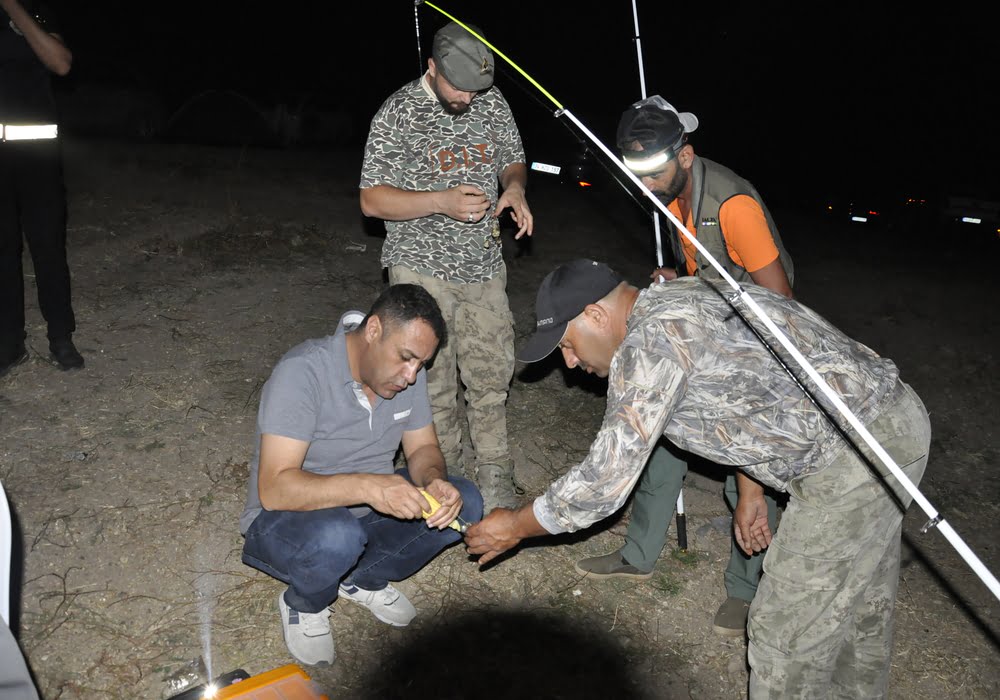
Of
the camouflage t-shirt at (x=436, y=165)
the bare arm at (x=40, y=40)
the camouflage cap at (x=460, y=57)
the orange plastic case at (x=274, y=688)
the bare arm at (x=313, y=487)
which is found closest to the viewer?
the orange plastic case at (x=274, y=688)

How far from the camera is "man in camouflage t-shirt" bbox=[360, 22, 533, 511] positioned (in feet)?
12.6

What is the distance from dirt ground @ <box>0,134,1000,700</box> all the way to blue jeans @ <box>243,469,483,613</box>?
0.34 metres

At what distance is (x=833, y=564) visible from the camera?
8.80ft

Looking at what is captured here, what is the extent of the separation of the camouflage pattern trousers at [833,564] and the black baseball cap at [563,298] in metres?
0.96

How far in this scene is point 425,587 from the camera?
154 inches

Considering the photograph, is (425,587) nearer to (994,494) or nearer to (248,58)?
(994,494)

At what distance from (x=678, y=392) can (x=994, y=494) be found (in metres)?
4.13

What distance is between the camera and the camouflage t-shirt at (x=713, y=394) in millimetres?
2482

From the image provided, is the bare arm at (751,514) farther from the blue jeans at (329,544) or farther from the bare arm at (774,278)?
the blue jeans at (329,544)

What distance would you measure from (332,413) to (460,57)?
1.79 meters

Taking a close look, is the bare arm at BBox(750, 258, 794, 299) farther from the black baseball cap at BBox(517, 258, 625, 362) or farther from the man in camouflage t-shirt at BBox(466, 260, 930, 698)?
the black baseball cap at BBox(517, 258, 625, 362)

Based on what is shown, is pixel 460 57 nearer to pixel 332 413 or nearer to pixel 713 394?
pixel 332 413

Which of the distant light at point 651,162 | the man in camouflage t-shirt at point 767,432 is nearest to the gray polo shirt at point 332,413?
the man in camouflage t-shirt at point 767,432

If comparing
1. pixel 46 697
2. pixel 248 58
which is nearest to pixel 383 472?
pixel 46 697
